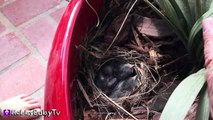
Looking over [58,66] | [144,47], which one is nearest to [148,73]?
[144,47]

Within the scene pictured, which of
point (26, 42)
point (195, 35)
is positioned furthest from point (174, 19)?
point (26, 42)

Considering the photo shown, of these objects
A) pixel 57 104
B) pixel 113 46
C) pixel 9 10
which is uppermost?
pixel 9 10

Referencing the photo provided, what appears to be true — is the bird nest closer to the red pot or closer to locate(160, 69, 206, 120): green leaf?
the red pot

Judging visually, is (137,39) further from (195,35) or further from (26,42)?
(26,42)

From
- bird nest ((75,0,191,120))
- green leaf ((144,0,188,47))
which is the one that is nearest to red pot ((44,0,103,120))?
bird nest ((75,0,191,120))

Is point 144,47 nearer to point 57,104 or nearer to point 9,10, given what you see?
point 57,104

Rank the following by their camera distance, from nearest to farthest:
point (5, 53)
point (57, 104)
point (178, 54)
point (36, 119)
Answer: point (57, 104), point (178, 54), point (36, 119), point (5, 53)

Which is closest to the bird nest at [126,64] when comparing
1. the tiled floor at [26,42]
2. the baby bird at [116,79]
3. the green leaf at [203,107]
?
the baby bird at [116,79]
